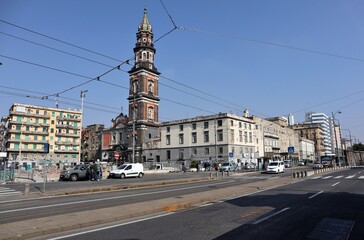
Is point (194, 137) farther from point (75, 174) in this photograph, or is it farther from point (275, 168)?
point (75, 174)

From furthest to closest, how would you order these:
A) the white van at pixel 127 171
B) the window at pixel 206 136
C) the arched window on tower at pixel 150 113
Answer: the arched window on tower at pixel 150 113 < the window at pixel 206 136 < the white van at pixel 127 171

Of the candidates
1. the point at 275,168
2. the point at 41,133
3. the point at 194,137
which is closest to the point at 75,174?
the point at 275,168

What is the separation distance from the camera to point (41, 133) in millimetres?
93500

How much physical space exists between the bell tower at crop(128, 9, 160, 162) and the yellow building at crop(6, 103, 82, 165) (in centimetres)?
2547

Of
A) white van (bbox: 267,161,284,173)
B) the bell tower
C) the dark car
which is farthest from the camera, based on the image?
the bell tower

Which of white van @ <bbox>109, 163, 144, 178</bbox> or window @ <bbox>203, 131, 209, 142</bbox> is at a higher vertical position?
window @ <bbox>203, 131, 209, 142</bbox>

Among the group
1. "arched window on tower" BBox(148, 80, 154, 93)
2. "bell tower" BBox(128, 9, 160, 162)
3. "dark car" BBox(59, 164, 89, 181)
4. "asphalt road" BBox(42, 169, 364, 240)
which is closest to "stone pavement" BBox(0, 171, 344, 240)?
"asphalt road" BBox(42, 169, 364, 240)

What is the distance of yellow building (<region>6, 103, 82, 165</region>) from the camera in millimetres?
89000

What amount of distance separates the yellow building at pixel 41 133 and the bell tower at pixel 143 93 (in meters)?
25.5

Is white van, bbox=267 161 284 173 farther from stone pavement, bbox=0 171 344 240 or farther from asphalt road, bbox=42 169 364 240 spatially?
stone pavement, bbox=0 171 344 240

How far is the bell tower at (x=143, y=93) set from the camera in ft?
256

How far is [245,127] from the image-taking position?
2926 inches

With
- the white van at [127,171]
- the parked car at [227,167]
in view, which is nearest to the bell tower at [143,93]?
the parked car at [227,167]

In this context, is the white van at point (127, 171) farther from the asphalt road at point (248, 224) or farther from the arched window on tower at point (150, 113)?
the arched window on tower at point (150, 113)
